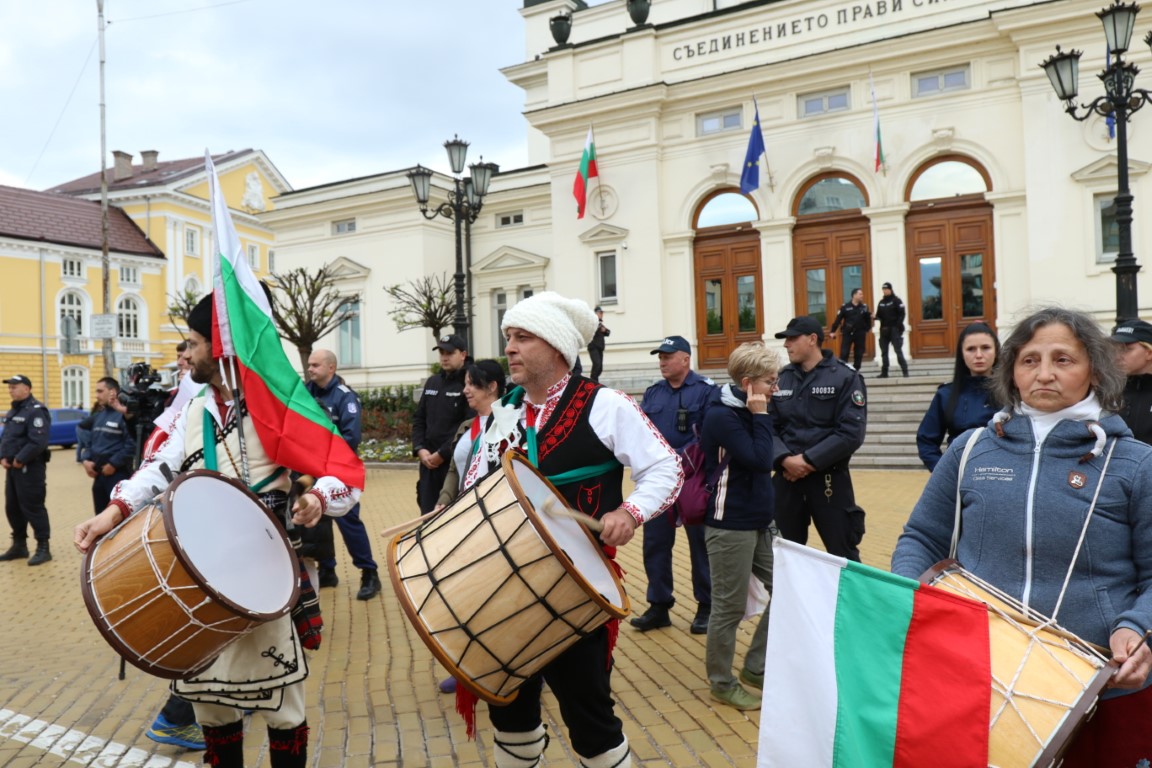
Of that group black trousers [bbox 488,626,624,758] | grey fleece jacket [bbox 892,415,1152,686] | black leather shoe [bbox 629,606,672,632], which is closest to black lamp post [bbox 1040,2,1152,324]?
black leather shoe [bbox 629,606,672,632]

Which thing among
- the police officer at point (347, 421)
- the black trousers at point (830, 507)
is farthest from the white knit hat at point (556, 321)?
the police officer at point (347, 421)

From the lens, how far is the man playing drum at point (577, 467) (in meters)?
2.98

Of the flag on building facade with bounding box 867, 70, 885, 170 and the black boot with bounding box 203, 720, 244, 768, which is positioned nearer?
the black boot with bounding box 203, 720, 244, 768

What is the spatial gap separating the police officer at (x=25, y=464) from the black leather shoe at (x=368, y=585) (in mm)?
4530

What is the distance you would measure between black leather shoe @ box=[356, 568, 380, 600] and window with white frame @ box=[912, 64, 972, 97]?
17959mm

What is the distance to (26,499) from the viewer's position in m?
9.67

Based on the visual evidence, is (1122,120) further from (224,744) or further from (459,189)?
(224,744)

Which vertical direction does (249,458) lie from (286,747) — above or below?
above

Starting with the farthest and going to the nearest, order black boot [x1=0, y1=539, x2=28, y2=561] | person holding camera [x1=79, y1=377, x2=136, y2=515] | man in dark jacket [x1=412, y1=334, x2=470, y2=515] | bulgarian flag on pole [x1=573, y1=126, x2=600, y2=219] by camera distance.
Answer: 1. bulgarian flag on pole [x1=573, y1=126, x2=600, y2=219]
2. black boot [x1=0, y1=539, x2=28, y2=561]
3. person holding camera [x1=79, y1=377, x2=136, y2=515]
4. man in dark jacket [x1=412, y1=334, x2=470, y2=515]

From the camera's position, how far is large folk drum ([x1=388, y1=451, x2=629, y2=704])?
2.58 metres

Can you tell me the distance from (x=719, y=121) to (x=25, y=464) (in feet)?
59.1

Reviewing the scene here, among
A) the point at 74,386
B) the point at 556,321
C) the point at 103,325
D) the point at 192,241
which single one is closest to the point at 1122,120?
the point at 556,321

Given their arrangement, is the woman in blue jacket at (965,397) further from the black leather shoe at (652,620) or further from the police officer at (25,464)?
the police officer at (25,464)

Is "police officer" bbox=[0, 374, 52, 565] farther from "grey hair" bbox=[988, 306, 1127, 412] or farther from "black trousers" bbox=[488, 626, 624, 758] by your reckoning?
"grey hair" bbox=[988, 306, 1127, 412]
